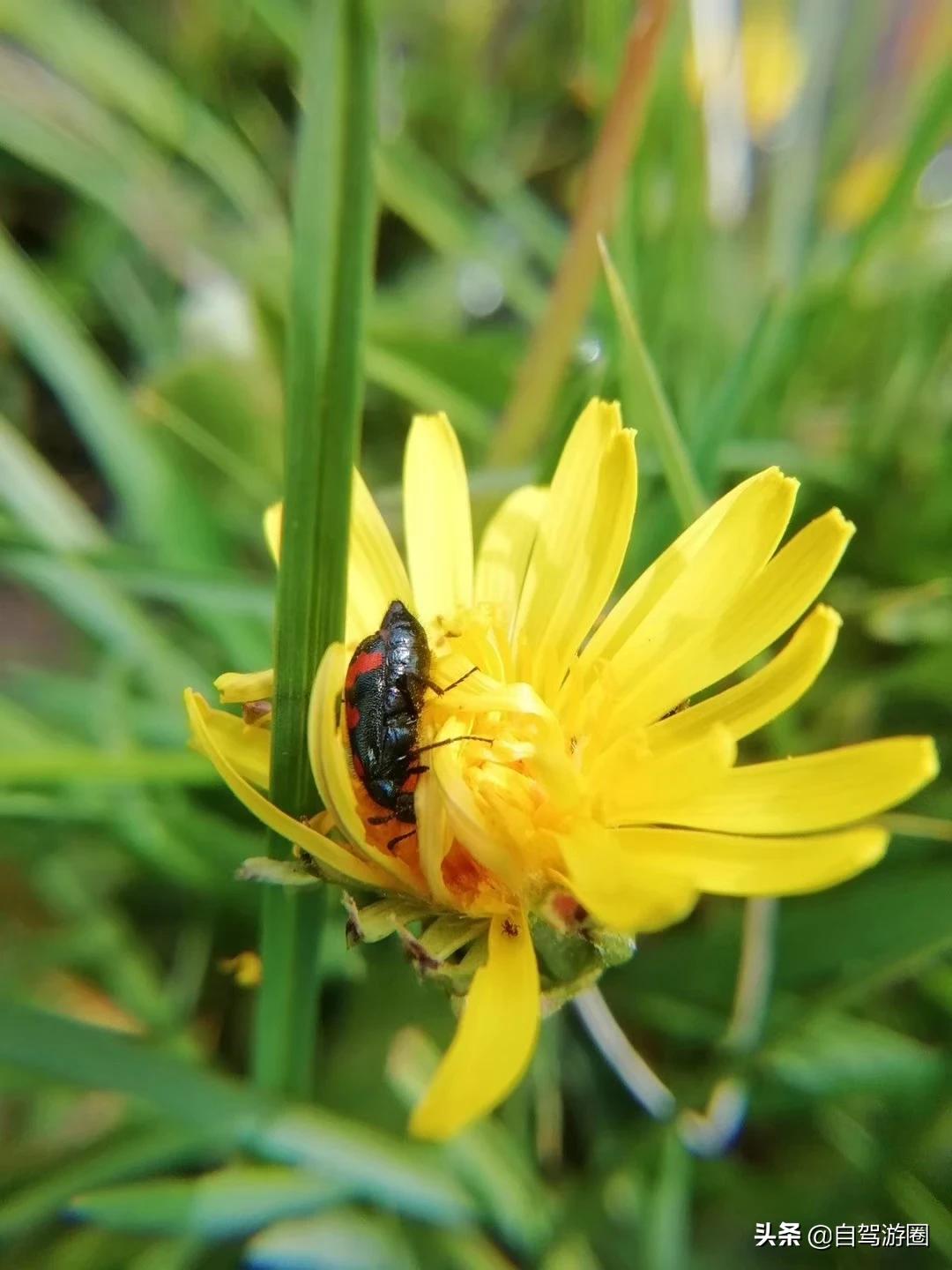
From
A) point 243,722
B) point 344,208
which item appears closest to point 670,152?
point 344,208

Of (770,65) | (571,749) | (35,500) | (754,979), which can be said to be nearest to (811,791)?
(571,749)

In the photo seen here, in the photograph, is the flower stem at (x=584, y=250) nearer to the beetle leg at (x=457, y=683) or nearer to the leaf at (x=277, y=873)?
the beetle leg at (x=457, y=683)

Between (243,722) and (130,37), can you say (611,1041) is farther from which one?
(130,37)

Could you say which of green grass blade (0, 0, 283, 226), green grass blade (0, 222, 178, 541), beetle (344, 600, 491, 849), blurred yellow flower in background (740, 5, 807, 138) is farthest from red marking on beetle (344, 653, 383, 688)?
blurred yellow flower in background (740, 5, 807, 138)

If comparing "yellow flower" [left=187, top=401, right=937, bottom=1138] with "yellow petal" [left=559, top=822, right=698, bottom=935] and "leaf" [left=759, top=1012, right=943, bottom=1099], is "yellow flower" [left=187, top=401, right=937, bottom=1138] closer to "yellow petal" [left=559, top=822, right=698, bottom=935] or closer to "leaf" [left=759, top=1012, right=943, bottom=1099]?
"yellow petal" [left=559, top=822, right=698, bottom=935]

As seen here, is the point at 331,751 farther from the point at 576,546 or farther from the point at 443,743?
the point at 576,546

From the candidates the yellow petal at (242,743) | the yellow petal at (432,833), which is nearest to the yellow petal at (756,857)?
the yellow petal at (432,833)
